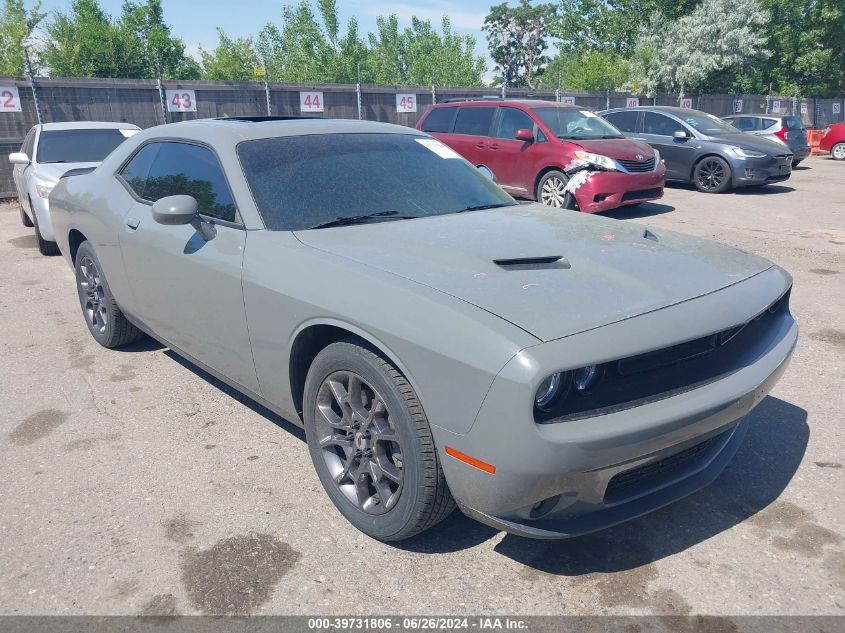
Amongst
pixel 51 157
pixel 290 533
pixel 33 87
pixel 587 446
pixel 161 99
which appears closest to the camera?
pixel 587 446

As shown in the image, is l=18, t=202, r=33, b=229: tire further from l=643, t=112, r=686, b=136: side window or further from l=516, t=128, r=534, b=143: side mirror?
l=643, t=112, r=686, b=136: side window

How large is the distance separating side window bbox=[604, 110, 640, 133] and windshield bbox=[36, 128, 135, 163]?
968cm

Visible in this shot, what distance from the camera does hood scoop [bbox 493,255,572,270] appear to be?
2.69 metres

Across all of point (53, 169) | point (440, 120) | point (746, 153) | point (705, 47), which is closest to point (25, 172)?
point (53, 169)

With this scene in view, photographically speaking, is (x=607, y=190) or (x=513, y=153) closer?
(x=607, y=190)

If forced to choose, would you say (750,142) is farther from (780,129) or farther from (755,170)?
(780,129)

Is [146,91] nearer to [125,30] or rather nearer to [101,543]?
[101,543]

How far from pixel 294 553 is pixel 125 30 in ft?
164

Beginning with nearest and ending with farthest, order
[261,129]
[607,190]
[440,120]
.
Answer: [261,129] → [607,190] → [440,120]

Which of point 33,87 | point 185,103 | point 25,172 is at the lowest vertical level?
point 25,172

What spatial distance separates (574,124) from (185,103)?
911 centimetres

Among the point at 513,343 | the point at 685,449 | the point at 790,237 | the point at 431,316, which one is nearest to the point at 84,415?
the point at 431,316

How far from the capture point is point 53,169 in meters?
8.13

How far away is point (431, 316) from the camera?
2.32 metres
